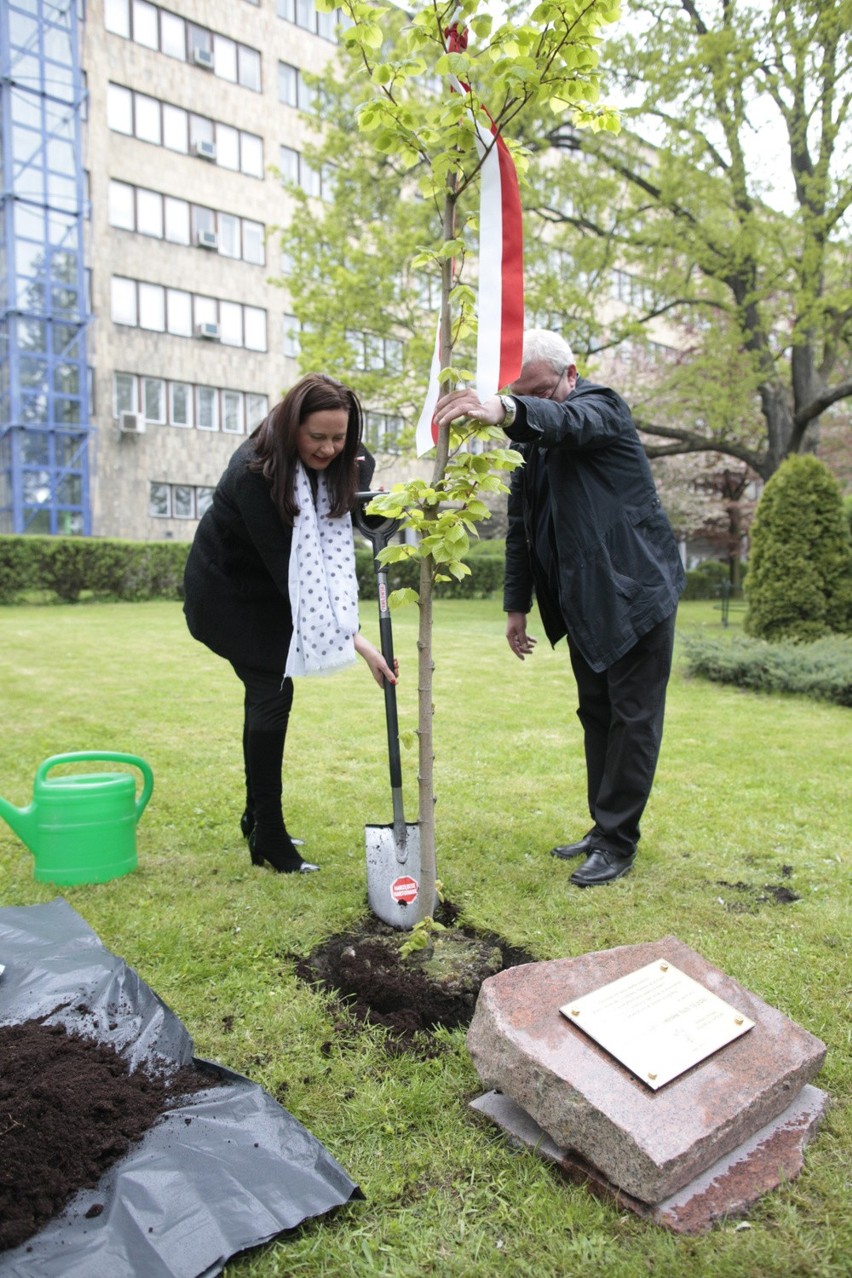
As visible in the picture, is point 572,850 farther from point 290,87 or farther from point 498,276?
point 290,87

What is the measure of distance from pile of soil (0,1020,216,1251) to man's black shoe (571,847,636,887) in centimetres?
174

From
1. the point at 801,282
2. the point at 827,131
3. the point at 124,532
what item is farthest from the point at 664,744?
the point at 124,532

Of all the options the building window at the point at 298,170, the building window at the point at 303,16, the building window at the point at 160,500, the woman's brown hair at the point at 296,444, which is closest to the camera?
the woman's brown hair at the point at 296,444

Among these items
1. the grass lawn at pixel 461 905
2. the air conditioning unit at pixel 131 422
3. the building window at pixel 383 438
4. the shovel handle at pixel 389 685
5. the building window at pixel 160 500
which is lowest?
the grass lawn at pixel 461 905

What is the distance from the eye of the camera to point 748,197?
14.2 metres

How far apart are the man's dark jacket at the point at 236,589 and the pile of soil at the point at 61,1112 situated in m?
1.60

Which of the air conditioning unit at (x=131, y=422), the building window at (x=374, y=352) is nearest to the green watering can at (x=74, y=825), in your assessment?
the building window at (x=374, y=352)

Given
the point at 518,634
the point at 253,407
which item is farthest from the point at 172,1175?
the point at 253,407

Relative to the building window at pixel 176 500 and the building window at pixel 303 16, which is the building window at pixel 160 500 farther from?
the building window at pixel 303 16

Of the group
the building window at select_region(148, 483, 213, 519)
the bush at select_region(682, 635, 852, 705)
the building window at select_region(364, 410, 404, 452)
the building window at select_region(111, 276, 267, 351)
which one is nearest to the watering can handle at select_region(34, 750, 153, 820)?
the bush at select_region(682, 635, 852, 705)

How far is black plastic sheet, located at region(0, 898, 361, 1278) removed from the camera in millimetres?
1650

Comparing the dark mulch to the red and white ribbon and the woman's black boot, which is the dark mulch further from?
the red and white ribbon

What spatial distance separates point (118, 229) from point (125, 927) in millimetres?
24778

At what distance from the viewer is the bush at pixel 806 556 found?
10.4 metres
